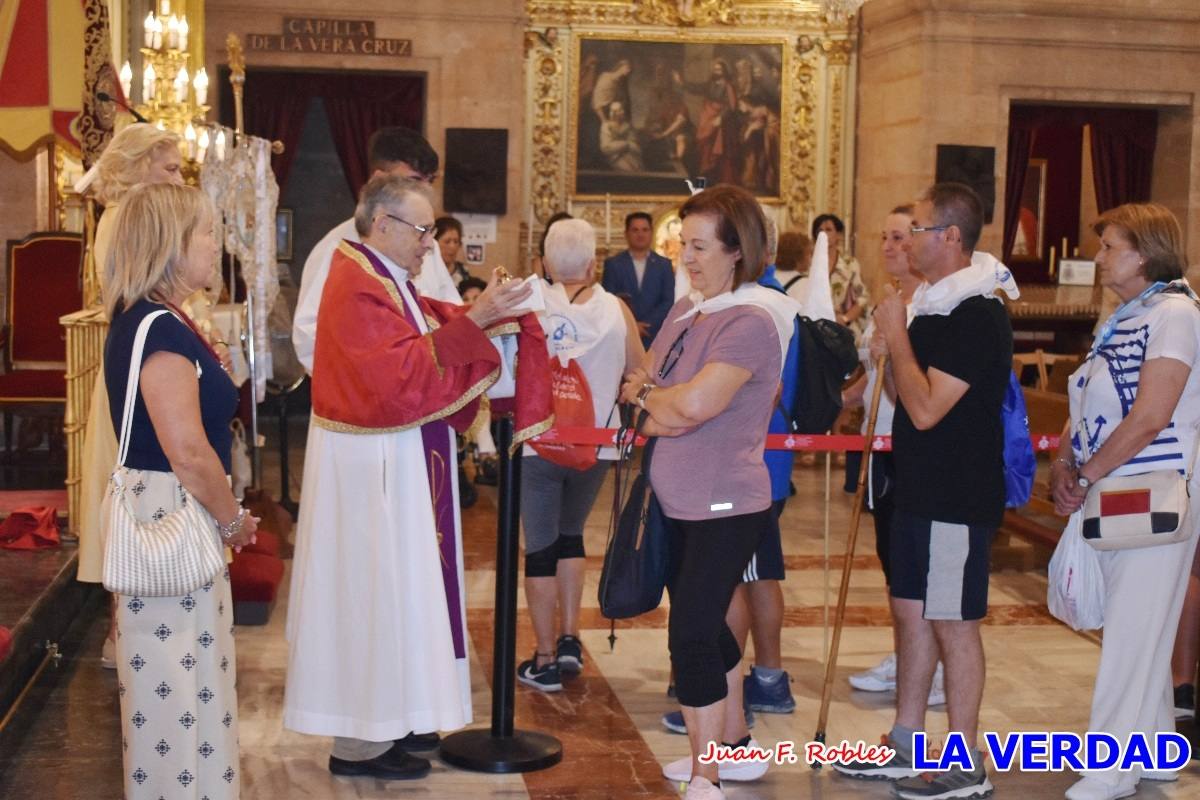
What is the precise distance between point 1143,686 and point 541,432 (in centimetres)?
190

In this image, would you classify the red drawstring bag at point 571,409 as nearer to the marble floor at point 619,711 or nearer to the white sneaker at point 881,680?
the marble floor at point 619,711

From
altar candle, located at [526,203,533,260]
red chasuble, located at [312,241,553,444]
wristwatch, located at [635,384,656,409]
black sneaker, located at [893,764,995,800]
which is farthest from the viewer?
altar candle, located at [526,203,533,260]

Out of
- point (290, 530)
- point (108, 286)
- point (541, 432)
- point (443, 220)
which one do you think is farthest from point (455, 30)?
point (108, 286)

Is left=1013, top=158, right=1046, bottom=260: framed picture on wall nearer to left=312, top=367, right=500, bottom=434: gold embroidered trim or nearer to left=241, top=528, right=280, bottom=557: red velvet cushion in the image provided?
left=241, top=528, right=280, bottom=557: red velvet cushion

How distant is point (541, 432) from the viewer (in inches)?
179

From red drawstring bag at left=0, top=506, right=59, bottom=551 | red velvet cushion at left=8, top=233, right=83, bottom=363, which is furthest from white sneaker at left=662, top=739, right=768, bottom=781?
red velvet cushion at left=8, top=233, right=83, bottom=363

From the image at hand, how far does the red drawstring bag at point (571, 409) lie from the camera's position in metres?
5.24

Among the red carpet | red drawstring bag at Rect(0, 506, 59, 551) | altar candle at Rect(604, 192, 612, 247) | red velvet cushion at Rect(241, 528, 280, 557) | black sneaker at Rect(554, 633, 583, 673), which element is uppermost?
altar candle at Rect(604, 192, 612, 247)

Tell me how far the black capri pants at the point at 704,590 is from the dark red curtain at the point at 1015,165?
11.3m

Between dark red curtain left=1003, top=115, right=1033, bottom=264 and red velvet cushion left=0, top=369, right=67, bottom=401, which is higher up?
dark red curtain left=1003, top=115, right=1033, bottom=264

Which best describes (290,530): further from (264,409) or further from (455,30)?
(455,30)

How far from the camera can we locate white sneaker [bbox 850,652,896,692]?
5.57 m

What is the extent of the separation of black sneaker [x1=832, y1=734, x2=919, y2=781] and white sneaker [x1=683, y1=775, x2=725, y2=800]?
66cm

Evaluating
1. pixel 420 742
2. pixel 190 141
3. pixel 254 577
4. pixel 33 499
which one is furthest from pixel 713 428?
pixel 33 499
